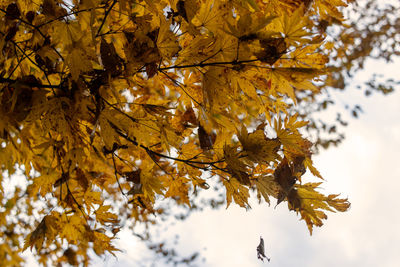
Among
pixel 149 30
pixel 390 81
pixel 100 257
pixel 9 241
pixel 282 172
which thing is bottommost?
pixel 100 257

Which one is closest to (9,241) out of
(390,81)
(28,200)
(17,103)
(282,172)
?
(28,200)

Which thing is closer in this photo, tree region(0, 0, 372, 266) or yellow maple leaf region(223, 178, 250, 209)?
tree region(0, 0, 372, 266)

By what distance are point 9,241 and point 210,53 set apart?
429 cm

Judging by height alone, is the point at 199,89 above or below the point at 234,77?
above

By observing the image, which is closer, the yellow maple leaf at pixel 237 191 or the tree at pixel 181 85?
the tree at pixel 181 85

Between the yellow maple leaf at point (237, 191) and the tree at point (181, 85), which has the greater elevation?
the tree at point (181, 85)

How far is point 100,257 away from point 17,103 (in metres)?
0.72

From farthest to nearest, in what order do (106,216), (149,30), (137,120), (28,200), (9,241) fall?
(9,241) → (28,200) → (106,216) → (137,120) → (149,30)

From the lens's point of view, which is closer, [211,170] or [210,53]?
[210,53]

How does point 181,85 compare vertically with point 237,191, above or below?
above

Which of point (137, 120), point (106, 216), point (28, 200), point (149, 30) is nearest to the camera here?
point (149, 30)

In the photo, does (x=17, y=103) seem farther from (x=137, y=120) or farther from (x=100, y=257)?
(x=100, y=257)

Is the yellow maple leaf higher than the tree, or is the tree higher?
the tree

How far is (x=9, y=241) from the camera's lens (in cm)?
380
